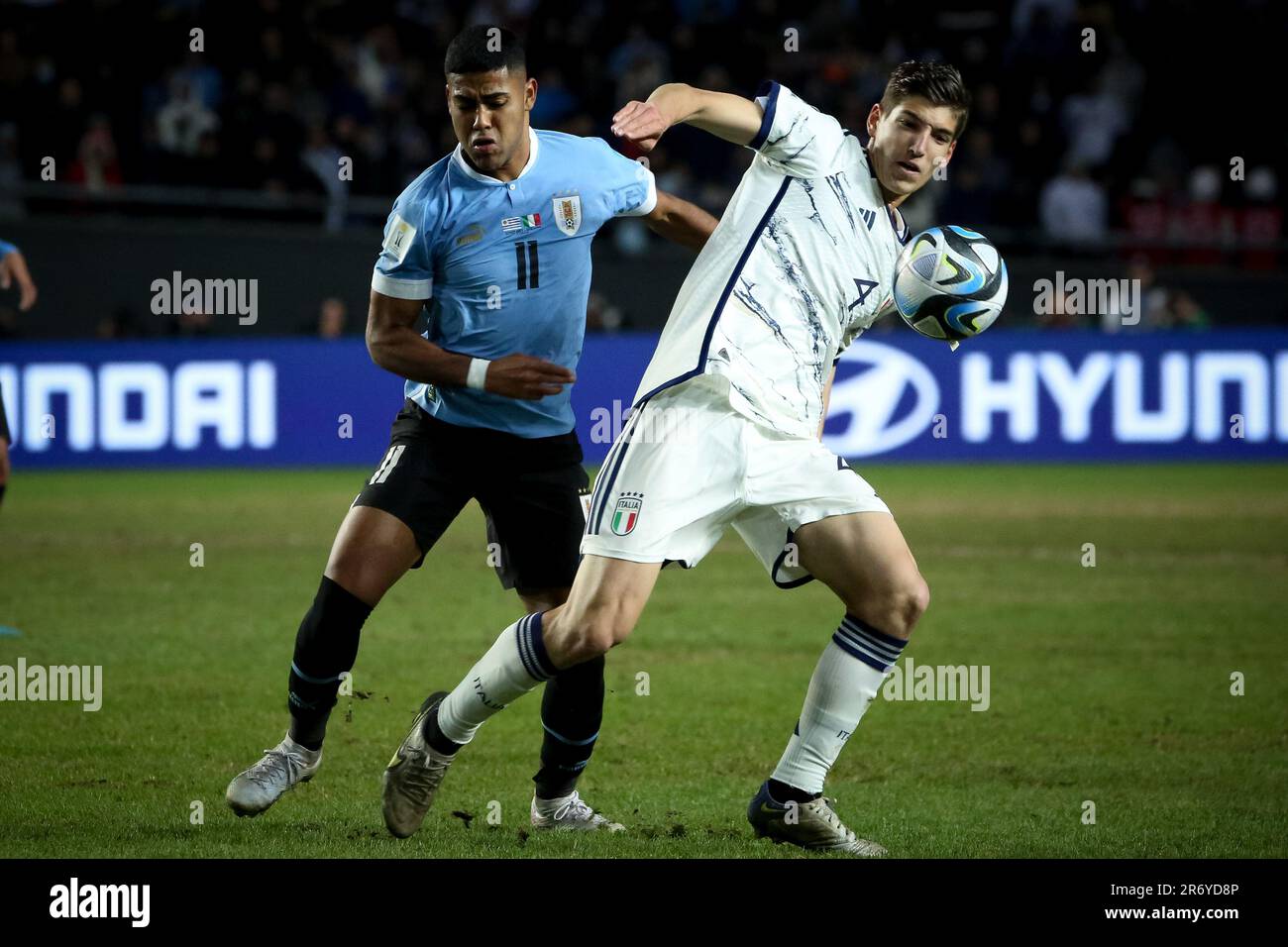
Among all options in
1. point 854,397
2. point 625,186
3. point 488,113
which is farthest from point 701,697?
point 854,397

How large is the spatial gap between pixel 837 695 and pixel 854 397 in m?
11.2

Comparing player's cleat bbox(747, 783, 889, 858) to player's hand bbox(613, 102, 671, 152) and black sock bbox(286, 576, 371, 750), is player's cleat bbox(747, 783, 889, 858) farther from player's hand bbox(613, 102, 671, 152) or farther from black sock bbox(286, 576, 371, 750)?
player's hand bbox(613, 102, 671, 152)

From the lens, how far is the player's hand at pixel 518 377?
4.88 metres

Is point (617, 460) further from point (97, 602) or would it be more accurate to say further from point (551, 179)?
point (97, 602)

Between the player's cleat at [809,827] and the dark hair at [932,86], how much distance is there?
6.69 feet

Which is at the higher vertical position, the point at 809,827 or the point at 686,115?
the point at 686,115

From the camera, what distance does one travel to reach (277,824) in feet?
16.9

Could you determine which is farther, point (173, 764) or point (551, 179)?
point (173, 764)

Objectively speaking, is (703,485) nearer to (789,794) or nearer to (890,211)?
(789,794)

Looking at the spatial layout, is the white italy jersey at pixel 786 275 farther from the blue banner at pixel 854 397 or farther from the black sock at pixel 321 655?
the blue banner at pixel 854 397

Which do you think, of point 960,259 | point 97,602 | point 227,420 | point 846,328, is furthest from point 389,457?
point 227,420

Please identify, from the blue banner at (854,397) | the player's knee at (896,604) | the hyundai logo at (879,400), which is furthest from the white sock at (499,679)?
the hyundai logo at (879,400)

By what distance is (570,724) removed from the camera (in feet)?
17.3

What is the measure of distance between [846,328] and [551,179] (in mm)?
1027
